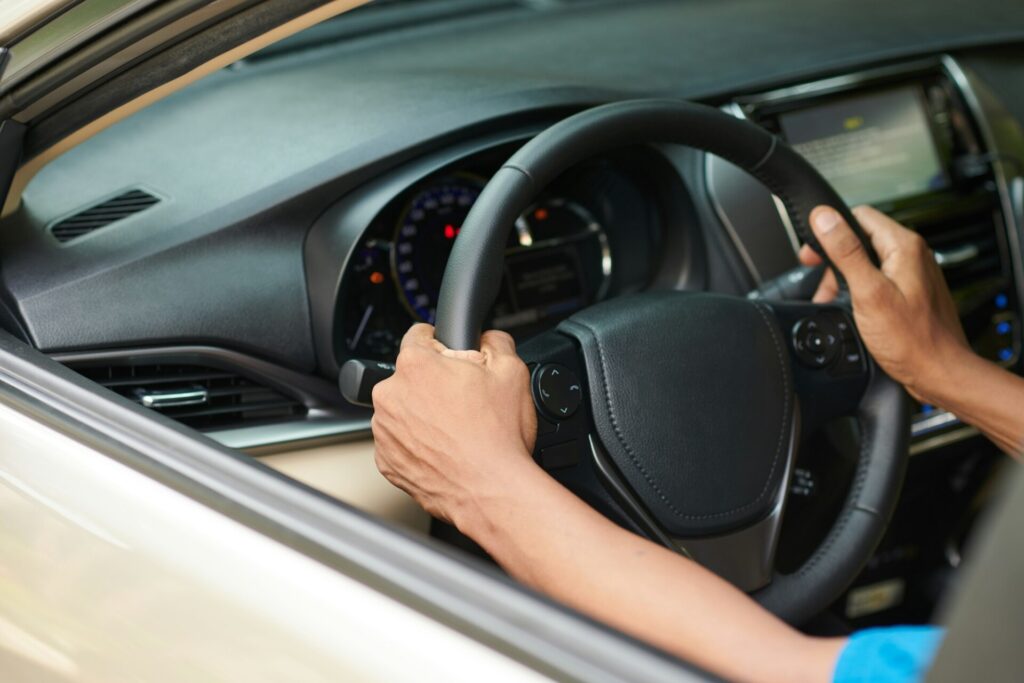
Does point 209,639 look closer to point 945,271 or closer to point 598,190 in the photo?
point 598,190

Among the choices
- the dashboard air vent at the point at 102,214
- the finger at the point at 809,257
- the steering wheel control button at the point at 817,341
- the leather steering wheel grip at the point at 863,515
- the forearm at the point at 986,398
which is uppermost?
the dashboard air vent at the point at 102,214

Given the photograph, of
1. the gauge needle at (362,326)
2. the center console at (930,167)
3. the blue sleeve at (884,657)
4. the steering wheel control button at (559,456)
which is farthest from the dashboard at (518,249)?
the blue sleeve at (884,657)

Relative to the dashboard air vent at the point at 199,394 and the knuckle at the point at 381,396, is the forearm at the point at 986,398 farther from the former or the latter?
the dashboard air vent at the point at 199,394

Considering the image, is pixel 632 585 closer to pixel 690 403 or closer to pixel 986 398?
pixel 690 403

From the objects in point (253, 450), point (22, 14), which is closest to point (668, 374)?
point (253, 450)

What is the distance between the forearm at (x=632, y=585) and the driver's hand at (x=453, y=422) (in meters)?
0.03

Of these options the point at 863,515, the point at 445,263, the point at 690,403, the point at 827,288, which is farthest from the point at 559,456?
the point at 445,263

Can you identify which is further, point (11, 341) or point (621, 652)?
point (11, 341)

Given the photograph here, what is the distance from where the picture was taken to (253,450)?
1.68m

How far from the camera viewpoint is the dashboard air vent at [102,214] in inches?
65.4

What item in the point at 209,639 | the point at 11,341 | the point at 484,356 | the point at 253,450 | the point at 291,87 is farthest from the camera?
the point at 291,87

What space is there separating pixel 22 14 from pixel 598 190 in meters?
1.06

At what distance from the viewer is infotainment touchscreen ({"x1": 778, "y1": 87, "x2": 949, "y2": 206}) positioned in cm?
225

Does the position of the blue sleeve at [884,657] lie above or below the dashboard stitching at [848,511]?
above
